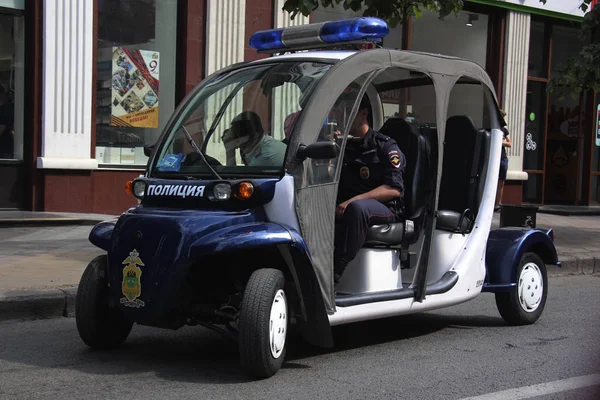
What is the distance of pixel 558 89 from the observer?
12688 millimetres

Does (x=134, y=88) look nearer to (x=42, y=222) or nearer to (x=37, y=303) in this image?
Result: (x=42, y=222)

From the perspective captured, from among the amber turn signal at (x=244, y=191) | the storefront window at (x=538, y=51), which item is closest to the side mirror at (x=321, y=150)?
the amber turn signal at (x=244, y=191)

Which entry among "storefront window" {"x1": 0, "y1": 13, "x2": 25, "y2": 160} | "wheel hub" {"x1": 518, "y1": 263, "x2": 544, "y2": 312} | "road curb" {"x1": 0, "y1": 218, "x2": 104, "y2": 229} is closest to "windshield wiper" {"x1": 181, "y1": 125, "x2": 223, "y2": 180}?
"wheel hub" {"x1": 518, "y1": 263, "x2": 544, "y2": 312}

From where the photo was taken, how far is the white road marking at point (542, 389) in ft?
15.2

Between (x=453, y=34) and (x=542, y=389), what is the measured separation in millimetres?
12787

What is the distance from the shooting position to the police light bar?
5656 mm

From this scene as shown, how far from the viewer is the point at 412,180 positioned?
612cm

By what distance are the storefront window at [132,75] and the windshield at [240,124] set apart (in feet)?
24.9

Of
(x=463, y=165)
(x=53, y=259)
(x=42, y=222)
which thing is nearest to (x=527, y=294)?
(x=463, y=165)

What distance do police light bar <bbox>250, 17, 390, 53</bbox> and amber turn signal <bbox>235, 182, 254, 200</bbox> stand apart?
138 cm

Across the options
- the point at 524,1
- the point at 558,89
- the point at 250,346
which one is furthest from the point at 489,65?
the point at 250,346

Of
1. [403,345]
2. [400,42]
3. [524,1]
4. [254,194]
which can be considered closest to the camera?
[254,194]

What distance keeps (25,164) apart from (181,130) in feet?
24.4

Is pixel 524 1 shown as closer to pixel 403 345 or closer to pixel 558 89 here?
pixel 558 89
